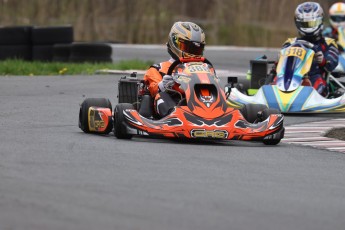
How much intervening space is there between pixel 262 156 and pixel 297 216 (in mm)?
2982


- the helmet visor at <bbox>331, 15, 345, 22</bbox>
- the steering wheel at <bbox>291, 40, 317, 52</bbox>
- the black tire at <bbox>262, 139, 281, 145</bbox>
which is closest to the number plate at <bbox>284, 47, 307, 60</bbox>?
the steering wheel at <bbox>291, 40, 317, 52</bbox>

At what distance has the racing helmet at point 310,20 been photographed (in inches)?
615

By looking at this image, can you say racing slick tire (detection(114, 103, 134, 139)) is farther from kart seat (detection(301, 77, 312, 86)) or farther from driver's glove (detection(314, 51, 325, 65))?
driver's glove (detection(314, 51, 325, 65))

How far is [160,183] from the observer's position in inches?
298

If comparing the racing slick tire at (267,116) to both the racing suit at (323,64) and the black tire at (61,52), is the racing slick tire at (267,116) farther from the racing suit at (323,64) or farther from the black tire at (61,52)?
the black tire at (61,52)

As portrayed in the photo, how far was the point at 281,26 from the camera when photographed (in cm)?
3158

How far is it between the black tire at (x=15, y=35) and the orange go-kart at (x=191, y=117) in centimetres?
1229

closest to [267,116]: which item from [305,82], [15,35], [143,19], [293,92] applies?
[293,92]

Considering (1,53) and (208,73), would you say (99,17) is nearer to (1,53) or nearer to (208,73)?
(1,53)

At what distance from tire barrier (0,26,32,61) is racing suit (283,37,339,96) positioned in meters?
8.97

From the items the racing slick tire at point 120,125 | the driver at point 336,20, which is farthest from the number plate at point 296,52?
the driver at point 336,20

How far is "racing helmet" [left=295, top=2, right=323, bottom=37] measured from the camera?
51.3ft

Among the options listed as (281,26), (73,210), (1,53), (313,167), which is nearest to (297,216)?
(73,210)

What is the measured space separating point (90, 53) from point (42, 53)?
41.8 inches
